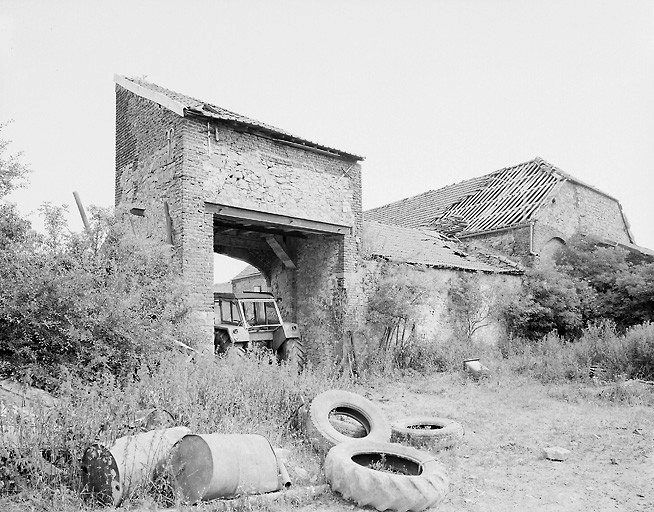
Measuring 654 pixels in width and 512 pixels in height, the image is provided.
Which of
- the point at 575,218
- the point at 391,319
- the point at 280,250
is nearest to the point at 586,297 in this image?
the point at 575,218

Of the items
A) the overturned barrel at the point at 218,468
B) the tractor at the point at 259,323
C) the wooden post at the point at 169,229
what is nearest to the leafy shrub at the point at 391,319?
the tractor at the point at 259,323

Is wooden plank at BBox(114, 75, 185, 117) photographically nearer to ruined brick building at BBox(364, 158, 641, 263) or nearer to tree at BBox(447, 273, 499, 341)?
tree at BBox(447, 273, 499, 341)

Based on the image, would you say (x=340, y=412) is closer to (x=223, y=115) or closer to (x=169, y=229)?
(x=169, y=229)

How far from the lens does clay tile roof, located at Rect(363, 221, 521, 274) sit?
15883 millimetres

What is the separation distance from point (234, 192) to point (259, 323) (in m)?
4.23

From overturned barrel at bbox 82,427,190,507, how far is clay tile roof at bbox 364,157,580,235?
56.4ft

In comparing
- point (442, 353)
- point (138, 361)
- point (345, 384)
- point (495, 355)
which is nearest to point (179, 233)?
point (138, 361)

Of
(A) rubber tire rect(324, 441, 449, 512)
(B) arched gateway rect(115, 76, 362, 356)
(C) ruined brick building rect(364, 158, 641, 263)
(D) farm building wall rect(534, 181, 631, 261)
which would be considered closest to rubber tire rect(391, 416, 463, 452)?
(A) rubber tire rect(324, 441, 449, 512)

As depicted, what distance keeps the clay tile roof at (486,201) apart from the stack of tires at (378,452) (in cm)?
1372

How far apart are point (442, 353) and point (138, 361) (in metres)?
9.10

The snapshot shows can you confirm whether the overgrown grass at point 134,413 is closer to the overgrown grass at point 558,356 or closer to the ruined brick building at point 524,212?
the overgrown grass at point 558,356

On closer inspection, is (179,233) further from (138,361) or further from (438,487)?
(438,487)

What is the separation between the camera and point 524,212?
20.0 m

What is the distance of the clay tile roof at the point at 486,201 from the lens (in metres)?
20.7
